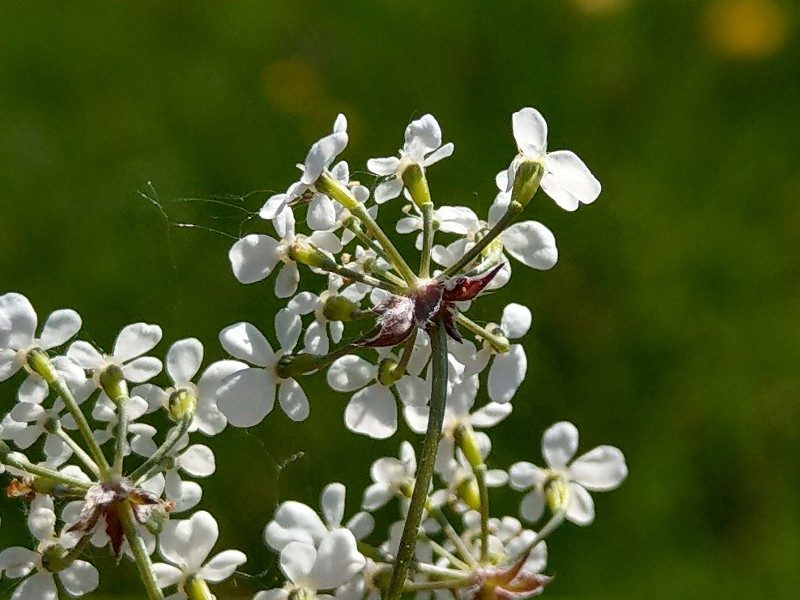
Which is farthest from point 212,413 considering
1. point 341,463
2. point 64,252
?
point 64,252

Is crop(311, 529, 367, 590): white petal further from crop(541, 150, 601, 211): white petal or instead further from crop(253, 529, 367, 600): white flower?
crop(541, 150, 601, 211): white petal

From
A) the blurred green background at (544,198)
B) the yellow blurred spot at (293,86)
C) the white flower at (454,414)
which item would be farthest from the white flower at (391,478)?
the yellow blurred spot at (293,86)

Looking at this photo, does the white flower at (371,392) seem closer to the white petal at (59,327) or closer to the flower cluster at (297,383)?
the flower cluster at (297,383)

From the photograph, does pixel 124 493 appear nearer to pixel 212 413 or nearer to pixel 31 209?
pixel 212 413

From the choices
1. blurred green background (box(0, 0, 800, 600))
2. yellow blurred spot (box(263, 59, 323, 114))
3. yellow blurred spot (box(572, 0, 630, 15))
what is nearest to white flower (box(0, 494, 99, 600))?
blurred green background (box(0, 0, 800, 600))

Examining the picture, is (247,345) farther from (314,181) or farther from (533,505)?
(533,505)

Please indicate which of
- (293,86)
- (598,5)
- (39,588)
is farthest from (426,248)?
(598,5)
